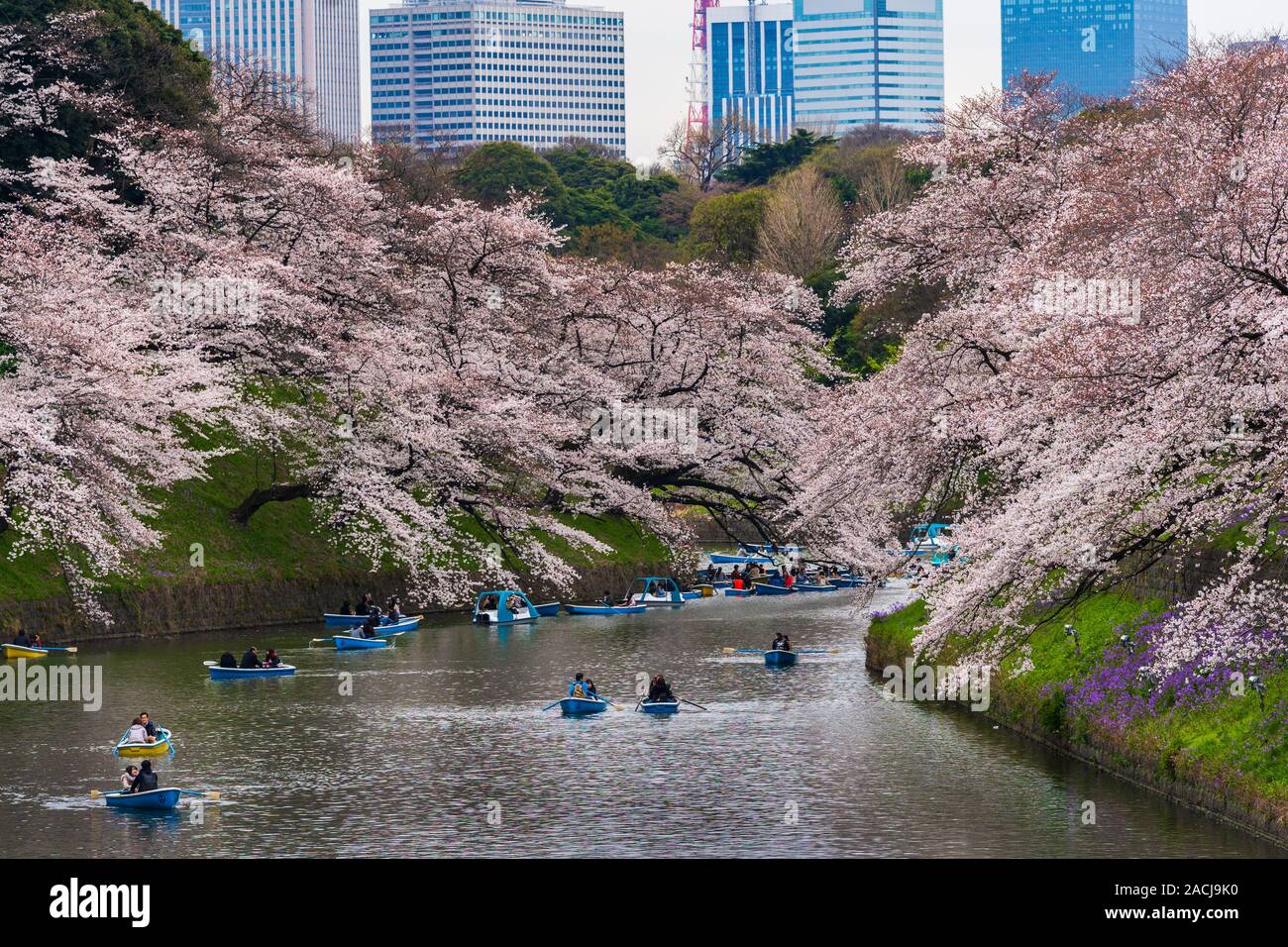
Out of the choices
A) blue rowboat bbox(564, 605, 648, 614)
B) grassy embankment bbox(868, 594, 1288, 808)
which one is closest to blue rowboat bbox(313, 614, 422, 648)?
blue rowboat bbox(564, 605, 648, 614)

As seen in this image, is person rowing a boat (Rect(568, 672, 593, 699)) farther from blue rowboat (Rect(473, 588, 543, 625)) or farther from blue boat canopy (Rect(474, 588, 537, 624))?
blue boat canopy (Rect(474, 588, 537, 624))

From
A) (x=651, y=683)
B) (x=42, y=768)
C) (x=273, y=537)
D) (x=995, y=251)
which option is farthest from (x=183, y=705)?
(x=995, y=251)

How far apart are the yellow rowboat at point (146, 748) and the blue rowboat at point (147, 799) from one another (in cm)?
386

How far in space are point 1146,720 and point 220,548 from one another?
1521 inches

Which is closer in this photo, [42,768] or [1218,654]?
[1218,654]

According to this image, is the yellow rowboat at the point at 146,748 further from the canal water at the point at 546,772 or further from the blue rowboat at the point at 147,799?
the blue rowboat at the point at 147,799

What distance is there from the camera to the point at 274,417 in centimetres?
6259

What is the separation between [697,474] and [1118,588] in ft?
118

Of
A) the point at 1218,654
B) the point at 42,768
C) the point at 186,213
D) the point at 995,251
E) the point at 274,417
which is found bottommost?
the point at 42,768

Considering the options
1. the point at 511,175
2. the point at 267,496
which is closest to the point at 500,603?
the point at 267,496

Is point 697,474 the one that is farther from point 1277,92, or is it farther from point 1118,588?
point 1277,92

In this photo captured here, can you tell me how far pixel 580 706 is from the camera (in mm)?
42062

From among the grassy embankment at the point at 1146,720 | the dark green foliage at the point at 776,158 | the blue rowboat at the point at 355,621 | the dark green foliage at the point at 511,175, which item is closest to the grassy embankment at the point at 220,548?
the blue rowboat at the point at 355,621

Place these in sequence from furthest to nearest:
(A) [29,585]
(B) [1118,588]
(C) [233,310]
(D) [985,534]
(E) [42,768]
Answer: (C) [233,310]
(A) [29,585]
(B) [1118,588]
(E) [42,768]
(D) [985,534]
